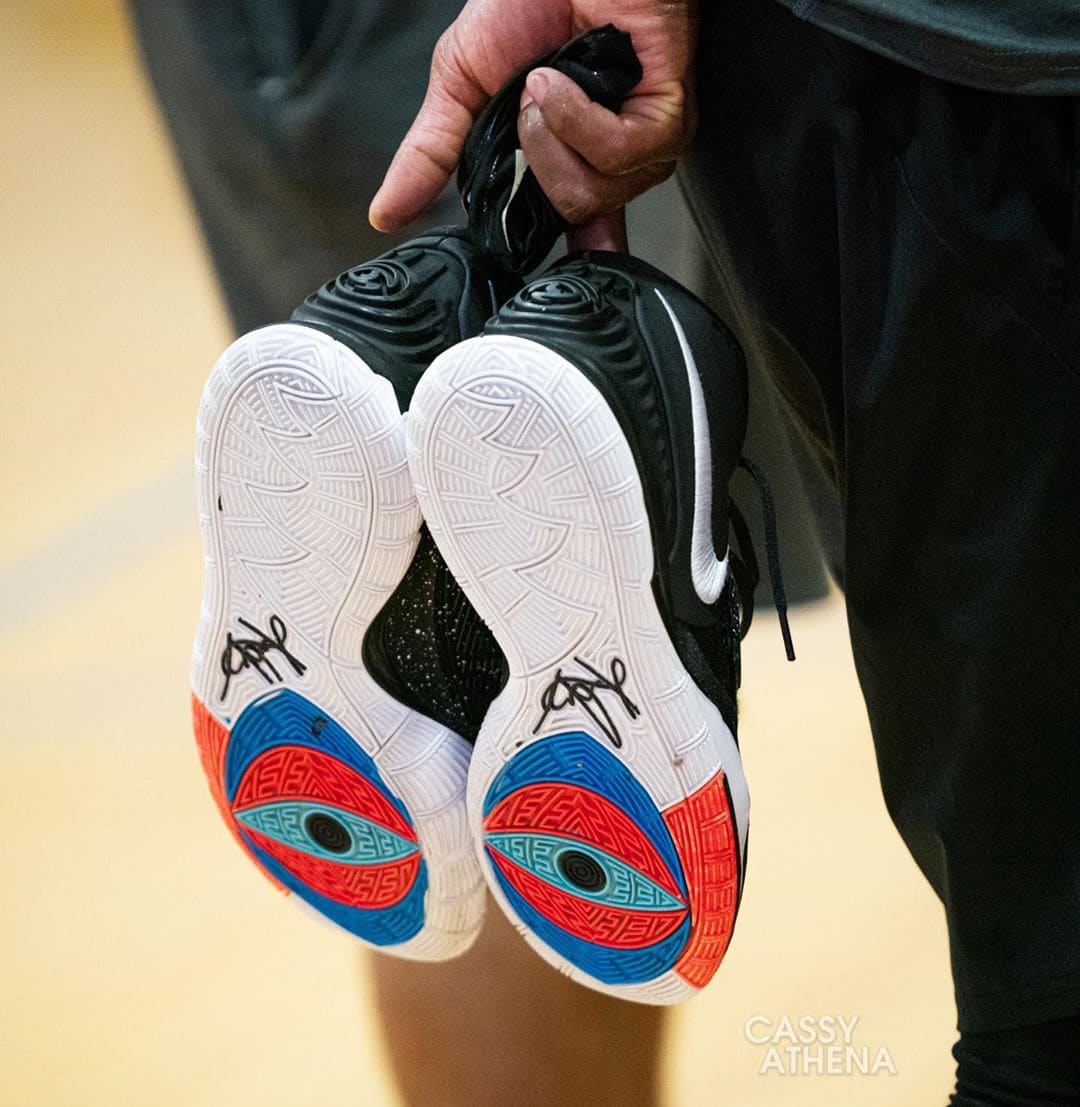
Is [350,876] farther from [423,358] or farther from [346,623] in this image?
[423,358]

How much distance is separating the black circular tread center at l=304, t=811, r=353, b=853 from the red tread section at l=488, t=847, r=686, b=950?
0.08 meters

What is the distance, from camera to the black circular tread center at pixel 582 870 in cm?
64

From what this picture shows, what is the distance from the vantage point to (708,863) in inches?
24.2

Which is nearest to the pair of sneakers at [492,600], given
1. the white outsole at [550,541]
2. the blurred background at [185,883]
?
the white outsole at [550,541]

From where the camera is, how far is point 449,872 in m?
0.70

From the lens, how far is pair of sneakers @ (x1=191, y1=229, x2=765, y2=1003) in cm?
55

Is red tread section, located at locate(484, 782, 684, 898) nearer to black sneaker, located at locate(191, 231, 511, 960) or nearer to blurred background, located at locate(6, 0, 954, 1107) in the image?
black sneaker, located at locate(191, 231, 511, 960)

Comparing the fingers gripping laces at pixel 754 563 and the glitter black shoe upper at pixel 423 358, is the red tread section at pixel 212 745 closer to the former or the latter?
the glitter black shoe upper at pixel 423 358

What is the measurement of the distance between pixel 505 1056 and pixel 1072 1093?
44cm

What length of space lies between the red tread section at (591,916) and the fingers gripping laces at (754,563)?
147 millimetres

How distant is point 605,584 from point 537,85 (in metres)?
0.22

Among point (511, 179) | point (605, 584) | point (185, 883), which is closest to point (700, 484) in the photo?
point (605, 584)
